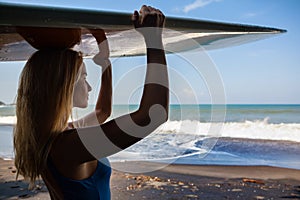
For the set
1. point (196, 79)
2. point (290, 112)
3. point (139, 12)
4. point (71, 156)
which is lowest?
point (290, 112)


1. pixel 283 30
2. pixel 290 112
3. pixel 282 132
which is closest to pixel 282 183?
pixel 283 30

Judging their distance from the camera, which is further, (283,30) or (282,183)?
(282,183)

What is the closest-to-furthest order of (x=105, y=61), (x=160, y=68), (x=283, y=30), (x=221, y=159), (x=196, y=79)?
(x=160, y=68), (x=196, y=79), (x=105, y=61), (x=283, y=30), (x=221, y=159)

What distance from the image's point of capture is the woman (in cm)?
53

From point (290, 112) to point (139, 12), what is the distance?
50.5 ft

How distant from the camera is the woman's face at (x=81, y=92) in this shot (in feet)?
2.34

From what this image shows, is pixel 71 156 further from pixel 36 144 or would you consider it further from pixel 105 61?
pixel 105 61

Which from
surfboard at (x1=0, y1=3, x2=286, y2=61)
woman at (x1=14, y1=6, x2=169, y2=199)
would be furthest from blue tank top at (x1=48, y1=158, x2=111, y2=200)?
surfboard at (x1=0, y1=3, x2=286, y2=61)

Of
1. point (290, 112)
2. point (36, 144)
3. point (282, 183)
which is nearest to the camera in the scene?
point (36, 144)

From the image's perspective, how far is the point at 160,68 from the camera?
0.53 metres

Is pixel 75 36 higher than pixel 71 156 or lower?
higher

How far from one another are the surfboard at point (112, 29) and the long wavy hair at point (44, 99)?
85 mm

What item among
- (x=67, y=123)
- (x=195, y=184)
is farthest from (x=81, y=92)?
(x=195, y=184)

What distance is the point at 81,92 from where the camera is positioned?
2.39 ft
